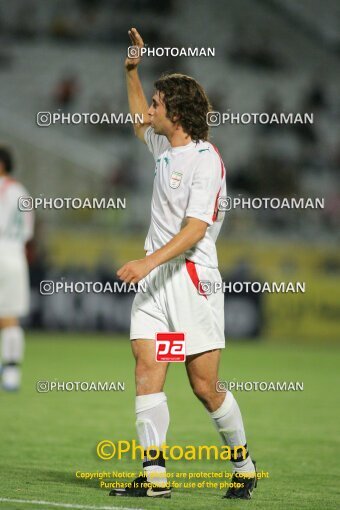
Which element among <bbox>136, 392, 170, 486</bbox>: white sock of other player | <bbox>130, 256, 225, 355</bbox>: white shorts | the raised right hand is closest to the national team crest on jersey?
<bbox>130, 256, 225, 355</bbox>: white shorts

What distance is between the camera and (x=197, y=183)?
5.64 m

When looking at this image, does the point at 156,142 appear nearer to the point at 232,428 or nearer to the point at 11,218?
the point at 232,428

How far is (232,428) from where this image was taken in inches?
228

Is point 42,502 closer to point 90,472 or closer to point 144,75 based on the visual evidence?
point 90,472

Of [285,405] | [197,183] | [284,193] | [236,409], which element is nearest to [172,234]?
[197,183]

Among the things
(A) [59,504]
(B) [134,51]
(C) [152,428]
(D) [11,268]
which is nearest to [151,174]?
(D) [11,268]

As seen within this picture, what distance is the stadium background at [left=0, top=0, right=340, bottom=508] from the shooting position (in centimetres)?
1396

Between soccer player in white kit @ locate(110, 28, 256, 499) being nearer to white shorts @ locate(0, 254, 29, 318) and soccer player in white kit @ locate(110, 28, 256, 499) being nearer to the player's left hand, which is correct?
the player's left hand

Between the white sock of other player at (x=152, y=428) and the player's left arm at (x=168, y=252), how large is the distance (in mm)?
682

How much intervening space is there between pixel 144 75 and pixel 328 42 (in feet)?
21.2

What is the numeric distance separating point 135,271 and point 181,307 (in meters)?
0.46

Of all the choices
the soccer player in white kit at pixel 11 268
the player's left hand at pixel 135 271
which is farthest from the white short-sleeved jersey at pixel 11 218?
the player's left hand at pixel 135 271

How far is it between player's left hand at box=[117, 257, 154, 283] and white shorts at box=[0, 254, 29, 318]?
612 cm

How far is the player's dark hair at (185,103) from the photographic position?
227 inches
